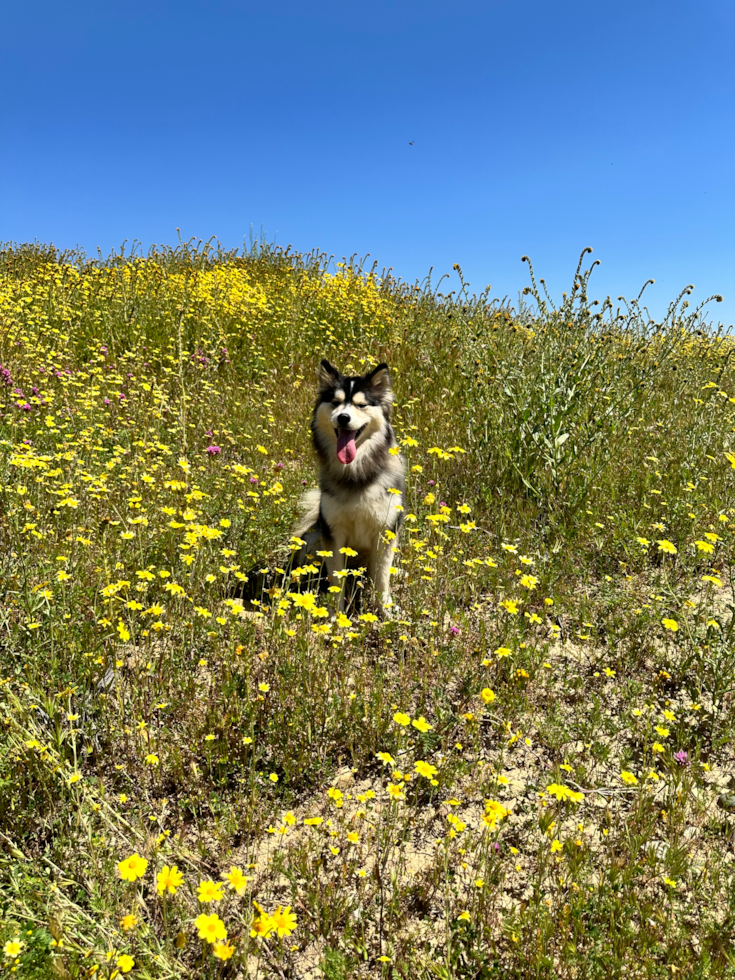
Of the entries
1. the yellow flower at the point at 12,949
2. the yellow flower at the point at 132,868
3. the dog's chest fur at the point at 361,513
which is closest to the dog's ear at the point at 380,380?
the dog's chest fur at the point at 361,513

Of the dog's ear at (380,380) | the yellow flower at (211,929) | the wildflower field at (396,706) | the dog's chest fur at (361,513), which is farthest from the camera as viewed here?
the dog's ear at (380,380)

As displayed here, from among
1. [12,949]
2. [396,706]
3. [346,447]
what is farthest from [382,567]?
[12,949]

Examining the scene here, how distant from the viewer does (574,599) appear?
3760 millimetres

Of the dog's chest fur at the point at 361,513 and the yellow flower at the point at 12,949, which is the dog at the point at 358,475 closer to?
the dog's chest fur at the point at 361,513

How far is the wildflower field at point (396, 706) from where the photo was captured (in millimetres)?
1820

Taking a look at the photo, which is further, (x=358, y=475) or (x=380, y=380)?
(x=380, y=380)

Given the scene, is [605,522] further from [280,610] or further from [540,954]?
[540,954]

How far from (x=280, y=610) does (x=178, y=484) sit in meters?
1.12

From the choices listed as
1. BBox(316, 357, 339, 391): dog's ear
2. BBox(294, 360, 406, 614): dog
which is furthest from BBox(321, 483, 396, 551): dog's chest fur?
BBox(316, 357, 339, 391): dog's ear

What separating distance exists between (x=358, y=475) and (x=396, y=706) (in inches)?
67.2

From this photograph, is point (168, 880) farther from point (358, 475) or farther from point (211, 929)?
point (358, 475)

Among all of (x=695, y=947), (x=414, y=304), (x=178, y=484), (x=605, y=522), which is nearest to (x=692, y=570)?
(x=605, y=522)

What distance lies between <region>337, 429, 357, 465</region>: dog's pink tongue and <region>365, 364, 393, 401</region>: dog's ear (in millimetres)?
420

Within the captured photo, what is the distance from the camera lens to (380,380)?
4203 mm
